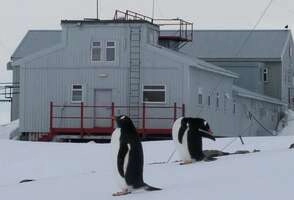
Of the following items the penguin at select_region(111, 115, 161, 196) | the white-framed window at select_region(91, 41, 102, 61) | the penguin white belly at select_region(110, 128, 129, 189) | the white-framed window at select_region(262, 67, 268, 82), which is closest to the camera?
the penguin at select_region(111, 115, 161, 196)

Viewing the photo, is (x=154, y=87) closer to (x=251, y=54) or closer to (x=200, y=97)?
(x=200, y=97)

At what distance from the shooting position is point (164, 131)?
36.2m

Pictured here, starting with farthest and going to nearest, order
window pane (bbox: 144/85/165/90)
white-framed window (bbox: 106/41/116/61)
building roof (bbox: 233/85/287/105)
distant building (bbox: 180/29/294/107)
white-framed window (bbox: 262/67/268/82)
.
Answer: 1. white-framed window (bbox: 262/67/268/82)
2. distant building (bbox: 180/29/294/107)
3. building roof (bbox: 233/85/287/105)
4. white-framed window (bbox: 106/41/116/61)
5. window pane (bbox: 144/85/165/90)

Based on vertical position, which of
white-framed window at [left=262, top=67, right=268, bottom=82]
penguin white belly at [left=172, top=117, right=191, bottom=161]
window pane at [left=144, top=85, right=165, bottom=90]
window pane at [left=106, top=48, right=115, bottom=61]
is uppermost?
window pane at [left=106, top=48, right=115, bottom=61]

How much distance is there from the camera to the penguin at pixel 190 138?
17.1 meters

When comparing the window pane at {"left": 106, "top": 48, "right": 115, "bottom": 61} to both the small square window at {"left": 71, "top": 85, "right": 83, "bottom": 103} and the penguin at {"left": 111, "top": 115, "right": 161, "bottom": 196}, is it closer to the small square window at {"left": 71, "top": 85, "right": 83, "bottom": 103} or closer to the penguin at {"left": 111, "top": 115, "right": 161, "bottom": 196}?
the small square window at {"left": 71, "top": 85, "right": 83, "bottom": 103}

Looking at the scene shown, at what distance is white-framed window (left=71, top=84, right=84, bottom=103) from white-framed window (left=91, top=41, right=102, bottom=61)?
1461 millimetres

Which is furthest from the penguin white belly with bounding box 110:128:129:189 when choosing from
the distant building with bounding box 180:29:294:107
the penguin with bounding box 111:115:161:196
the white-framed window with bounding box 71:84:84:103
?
the distant building with bounding box 180:29:294:107

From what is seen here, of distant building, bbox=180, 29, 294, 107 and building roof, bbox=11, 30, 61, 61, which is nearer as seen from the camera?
building roof, bbox=11, 30, 61, 61

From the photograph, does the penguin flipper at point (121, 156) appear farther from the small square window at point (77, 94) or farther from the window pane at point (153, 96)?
the small square window at point (77, 94)

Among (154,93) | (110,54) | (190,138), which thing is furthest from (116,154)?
(110,54)

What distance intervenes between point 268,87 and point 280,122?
2.65m

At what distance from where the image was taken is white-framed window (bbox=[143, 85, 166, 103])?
121ft

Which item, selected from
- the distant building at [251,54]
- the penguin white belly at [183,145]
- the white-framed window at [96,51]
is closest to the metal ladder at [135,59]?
the white-framed window at [96,51]
